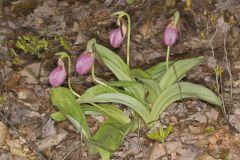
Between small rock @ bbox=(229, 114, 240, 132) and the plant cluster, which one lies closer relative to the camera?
the plant cluster

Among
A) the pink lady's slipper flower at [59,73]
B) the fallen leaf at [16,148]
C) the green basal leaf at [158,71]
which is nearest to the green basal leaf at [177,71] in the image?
the green basal leaf at [158,71]

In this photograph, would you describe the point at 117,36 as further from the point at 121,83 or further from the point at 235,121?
the point at 235,121

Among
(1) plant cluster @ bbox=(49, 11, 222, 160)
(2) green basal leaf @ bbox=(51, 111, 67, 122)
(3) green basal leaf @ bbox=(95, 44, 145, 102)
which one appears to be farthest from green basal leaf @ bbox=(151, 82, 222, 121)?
(2) green basal leaf @ bbox=(51, 111, 67, 122)

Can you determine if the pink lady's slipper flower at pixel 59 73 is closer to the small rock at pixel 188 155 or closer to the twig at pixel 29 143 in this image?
the twig at pixel 29 143

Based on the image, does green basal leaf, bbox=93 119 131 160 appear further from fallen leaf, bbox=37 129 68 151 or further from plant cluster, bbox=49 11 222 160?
fallen leaf, bbox=37 129 68 151

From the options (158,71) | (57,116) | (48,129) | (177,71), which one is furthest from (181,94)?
(48,129)

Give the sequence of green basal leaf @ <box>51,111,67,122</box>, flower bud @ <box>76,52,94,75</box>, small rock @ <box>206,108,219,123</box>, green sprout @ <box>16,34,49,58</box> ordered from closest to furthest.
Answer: flower bud @ <box>76,52,94,75</box> → green basal leaf @ <box>51,111,67,122</box> → small rock @ <box>206,108,219,123</box> → green sprout @ <box>16,34,49,58</box>

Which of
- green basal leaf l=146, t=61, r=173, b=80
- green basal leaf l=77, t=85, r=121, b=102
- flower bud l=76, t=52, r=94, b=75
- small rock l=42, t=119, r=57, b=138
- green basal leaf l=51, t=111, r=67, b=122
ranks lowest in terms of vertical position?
small rock l=42, t=119, r=57, b=138

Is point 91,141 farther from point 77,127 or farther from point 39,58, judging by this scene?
point 39,58
